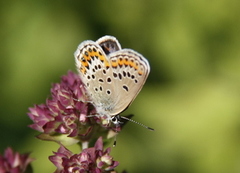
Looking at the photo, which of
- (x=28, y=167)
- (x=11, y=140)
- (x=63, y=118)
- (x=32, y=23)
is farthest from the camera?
(x=32, y=23)

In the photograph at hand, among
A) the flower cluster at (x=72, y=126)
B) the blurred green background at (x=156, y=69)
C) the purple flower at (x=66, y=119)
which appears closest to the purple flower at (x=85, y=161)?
the flower cluster at (x=72, y=126)

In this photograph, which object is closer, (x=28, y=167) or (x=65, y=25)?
(x=28, y=167)

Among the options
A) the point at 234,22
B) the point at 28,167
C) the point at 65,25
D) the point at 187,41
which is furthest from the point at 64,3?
the point at 28,167

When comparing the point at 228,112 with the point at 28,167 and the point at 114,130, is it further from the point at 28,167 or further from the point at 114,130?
the point at 28,167

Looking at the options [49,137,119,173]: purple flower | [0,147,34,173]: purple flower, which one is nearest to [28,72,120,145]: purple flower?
[49,137,119,173]: purple flower

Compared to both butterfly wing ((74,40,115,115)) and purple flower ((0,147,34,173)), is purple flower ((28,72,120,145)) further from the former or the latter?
purple flower ((0,147,34,173))

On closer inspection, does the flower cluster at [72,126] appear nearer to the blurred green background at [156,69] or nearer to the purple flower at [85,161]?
the purple flower at [85,161]

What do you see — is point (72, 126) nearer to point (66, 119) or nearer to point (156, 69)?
point (66, 119)
